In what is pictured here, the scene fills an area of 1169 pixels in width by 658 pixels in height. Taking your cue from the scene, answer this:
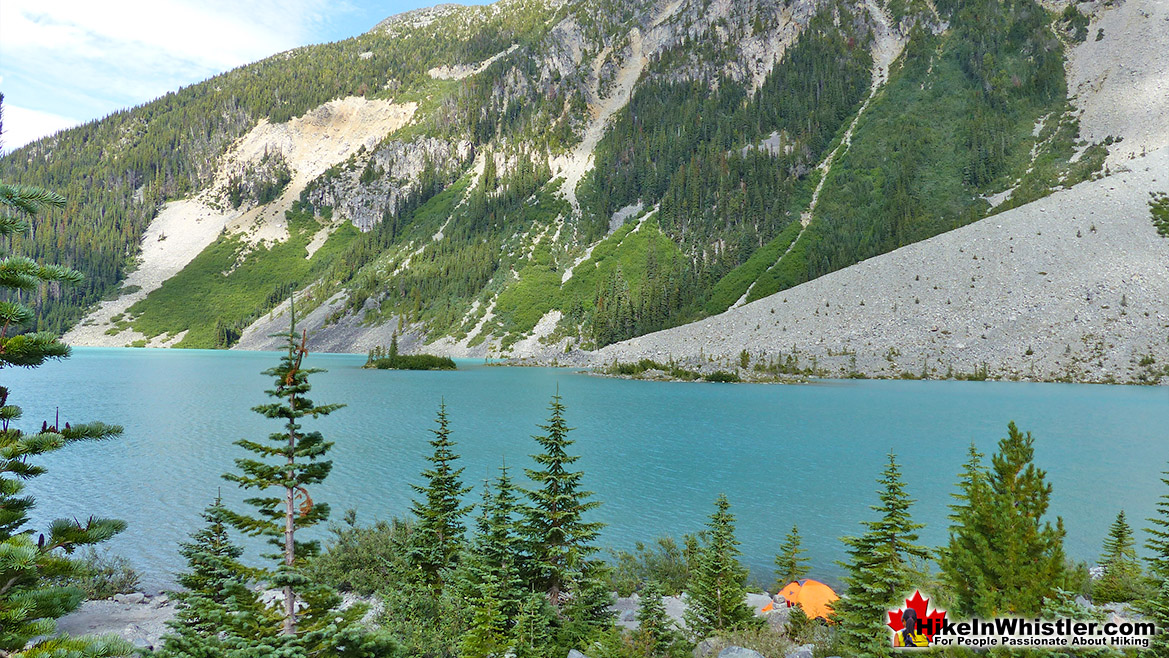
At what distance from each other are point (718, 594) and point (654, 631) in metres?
2.07

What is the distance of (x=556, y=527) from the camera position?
12.9 meters

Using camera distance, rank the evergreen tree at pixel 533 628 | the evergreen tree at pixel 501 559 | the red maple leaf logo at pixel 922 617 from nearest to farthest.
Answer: the red maple leaf logo at pixel 922 617 < the evergreen tree at pixel 533 628 < the evergreen tree at pixel 501 559

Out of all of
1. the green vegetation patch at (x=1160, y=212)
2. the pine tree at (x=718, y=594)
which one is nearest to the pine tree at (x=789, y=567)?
the pine tree at (x=718, y=594)

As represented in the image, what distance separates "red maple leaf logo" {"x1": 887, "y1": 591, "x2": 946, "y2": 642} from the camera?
9117mm

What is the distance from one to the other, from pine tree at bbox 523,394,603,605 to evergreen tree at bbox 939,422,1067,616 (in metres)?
7.27

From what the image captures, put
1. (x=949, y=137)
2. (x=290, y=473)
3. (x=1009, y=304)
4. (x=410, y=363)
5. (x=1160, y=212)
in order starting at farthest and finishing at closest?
1. (x=949, y=137)
2. (x=410, y=363)
3. (x=1160, y=212)
4. (x=1009, y=304)
5. (x=290, y=473)

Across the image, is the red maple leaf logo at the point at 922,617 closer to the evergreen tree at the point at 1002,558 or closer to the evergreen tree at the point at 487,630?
the evergreen tree at the point at 1002,558

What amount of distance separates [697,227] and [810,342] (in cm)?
7106

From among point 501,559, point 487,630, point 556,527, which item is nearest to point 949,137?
point 556,527

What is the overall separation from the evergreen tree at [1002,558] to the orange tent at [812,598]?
151 inches

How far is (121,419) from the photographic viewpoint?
151ft

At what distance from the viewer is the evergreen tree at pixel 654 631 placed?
10367 millimetres

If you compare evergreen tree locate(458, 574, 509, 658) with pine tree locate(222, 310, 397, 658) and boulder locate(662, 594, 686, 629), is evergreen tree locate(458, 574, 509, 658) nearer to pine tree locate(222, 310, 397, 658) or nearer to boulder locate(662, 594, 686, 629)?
pine tree locate(222, 310, 397, 658)

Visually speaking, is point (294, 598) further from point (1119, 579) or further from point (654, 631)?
point (1119, 579)
